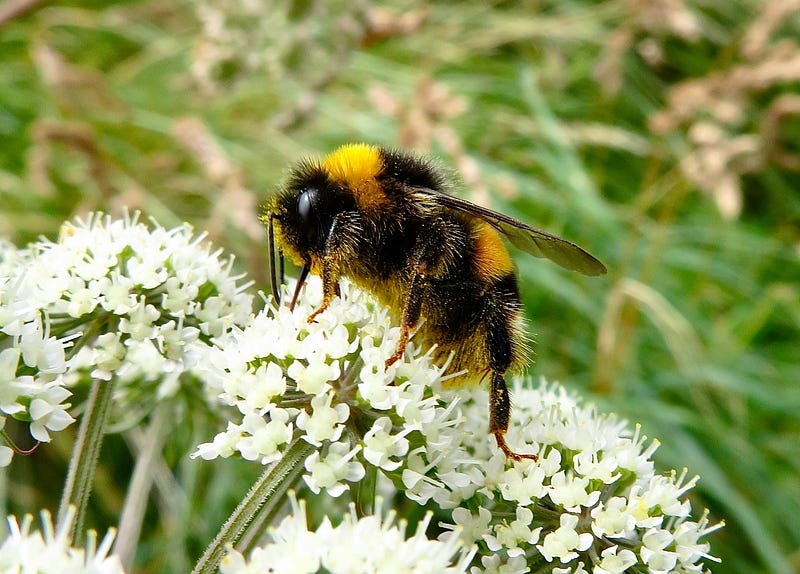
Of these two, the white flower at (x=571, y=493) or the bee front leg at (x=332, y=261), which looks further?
the bee front leg at (x=332, y=261)

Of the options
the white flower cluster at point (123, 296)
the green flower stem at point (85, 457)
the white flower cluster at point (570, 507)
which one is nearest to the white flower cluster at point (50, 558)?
the green flower stem at point (85, 457)

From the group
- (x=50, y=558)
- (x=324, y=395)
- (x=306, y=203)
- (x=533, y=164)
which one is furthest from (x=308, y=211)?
(x=533, y=164)

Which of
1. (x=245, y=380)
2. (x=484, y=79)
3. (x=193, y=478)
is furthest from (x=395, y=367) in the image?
(x=484, y=79)

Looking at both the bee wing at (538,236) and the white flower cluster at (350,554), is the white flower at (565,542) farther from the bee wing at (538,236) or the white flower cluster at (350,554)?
the bee wing at (538,236)

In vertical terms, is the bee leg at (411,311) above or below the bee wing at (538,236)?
below

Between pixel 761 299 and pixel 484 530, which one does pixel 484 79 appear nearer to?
pixel 761 299

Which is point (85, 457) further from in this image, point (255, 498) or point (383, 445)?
point (383, 445)
